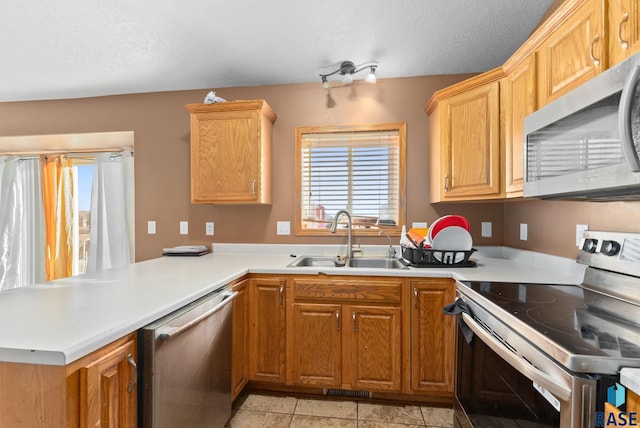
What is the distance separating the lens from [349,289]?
1.82m

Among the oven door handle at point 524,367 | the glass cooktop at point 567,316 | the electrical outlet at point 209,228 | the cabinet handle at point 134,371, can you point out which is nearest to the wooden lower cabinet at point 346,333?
the glass cooktop at point 567,316

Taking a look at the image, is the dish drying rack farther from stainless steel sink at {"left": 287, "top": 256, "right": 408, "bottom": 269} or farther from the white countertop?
stainless steel sink at {"left": 287, "top": 256, "right": 408, "bottom": 269}

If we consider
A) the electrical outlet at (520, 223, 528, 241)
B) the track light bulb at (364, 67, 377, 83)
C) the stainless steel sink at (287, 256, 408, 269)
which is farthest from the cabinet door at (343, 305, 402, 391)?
the track light bulb at (364, 67, 377, 83)

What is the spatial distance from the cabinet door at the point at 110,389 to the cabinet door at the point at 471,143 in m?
1.97

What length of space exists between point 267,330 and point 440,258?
1.20 meters

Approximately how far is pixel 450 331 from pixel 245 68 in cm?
235

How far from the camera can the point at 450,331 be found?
5.72ft

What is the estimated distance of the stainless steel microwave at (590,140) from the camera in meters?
0.73

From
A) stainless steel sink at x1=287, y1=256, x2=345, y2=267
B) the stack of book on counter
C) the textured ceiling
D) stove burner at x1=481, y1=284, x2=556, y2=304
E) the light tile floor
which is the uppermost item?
the textured ceiling

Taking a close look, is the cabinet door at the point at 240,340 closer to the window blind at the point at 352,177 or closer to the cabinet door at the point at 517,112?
the window blind at the point at 352,177

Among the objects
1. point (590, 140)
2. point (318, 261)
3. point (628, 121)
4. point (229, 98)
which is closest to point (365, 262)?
point (318, 261)

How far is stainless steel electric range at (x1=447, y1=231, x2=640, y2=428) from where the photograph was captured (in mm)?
711

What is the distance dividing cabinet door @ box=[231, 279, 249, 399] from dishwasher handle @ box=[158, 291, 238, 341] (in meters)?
0.13

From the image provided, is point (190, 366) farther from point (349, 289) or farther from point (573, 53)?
point (573, 53)
